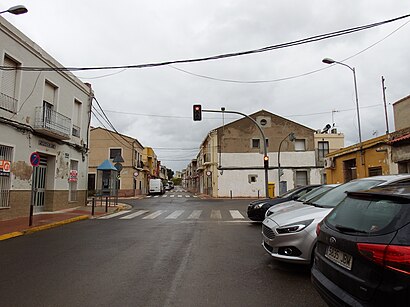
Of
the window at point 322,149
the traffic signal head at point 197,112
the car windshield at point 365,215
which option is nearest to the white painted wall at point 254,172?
the window at point 322,149

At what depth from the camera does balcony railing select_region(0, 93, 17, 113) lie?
39.6 feet

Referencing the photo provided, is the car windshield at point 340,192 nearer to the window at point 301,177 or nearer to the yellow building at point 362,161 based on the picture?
the yellow building at point 362,161

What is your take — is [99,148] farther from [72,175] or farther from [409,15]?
[409,15]

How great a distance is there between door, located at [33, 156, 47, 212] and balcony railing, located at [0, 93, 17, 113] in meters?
3.78

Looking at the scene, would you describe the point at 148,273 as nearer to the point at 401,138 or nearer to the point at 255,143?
the point at 401,138

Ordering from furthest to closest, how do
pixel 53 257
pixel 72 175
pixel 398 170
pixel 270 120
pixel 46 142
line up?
pixel 270 120, pixel 72 175, pixel 46 142, pixel 398 170, pixel 53 257

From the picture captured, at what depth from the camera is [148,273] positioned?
5207 millimetres

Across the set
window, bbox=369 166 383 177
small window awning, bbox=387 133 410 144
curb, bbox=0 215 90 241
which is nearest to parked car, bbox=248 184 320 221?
small window awning, bbox=387 133 410 144

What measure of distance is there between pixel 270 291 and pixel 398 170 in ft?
40.0

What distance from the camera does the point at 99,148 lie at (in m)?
39.4

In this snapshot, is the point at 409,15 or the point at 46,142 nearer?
the point at 409,15

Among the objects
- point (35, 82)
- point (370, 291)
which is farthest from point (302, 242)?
point (35, 82)

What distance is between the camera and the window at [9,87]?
12.2 meters

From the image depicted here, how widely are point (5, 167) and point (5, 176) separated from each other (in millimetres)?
423
